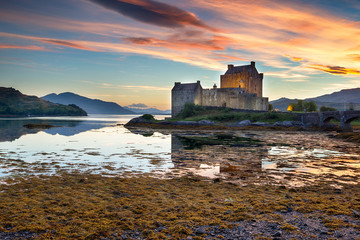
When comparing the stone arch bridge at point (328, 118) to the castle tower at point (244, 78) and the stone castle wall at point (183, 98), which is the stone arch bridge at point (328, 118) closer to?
the castle tower at point (244, 78)

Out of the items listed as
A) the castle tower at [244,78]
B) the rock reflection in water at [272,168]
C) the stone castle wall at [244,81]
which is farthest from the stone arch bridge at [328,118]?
the rock reflection in water at [272,168]

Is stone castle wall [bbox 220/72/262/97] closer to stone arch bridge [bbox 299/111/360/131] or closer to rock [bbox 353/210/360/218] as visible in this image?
stone arch bridge [bbox 299/111/360/131]

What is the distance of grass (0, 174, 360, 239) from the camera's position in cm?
638

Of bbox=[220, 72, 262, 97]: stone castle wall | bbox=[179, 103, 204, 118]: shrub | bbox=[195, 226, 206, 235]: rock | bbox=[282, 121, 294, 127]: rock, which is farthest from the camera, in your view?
bbox=[220, 72, 262, 97]: stone castle wall

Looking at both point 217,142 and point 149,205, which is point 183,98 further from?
point 149,205

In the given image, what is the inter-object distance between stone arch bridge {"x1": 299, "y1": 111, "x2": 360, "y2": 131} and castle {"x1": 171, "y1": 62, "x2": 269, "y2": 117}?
1935 centimetres

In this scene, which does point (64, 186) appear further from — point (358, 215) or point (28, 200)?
point (358, 215)

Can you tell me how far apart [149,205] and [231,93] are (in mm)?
68418

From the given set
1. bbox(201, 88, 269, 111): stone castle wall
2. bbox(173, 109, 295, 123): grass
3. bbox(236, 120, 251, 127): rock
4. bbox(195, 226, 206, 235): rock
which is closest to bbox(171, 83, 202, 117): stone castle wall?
bbox(201, 88, 269, 111): stone castle wall

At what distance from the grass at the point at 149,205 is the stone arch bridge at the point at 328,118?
4117cm

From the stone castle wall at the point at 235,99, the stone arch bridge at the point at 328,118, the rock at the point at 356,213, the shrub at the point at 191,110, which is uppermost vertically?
the stone castle wall at the point at 235,99

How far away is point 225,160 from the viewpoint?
16.7 m

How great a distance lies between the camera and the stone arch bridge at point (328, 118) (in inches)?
1770

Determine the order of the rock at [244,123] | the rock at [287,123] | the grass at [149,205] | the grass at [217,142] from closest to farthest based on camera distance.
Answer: the grass at [149,205], the grass at [217,142], the rock at [287,123], the rock at [244,123]
